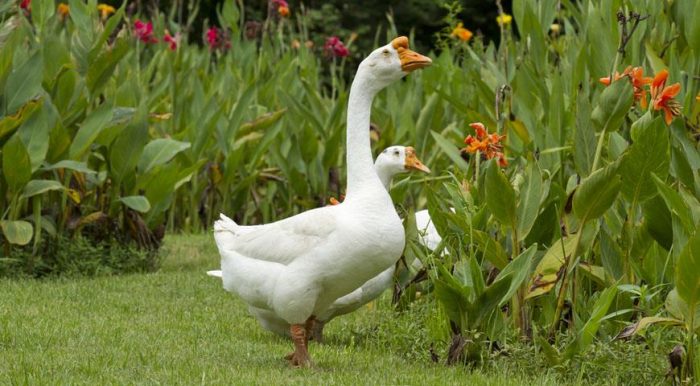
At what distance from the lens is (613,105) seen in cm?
Result: 470

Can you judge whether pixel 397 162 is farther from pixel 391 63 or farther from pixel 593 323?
pixel 593 323

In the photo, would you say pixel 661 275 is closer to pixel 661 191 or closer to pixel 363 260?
pixel 661 191

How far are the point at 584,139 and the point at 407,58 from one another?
2.64 ft

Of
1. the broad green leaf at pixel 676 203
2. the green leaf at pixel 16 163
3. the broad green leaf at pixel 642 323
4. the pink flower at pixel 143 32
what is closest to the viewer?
the broad green leaf at pixel 642 323

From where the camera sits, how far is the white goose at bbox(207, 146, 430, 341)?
5.58m

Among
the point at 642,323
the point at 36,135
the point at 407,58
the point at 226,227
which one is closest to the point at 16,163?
the point at 36,135

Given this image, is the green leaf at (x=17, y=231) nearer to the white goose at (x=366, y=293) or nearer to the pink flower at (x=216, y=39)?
the white goose at (x=366, y=293)

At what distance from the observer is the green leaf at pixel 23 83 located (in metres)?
7.18

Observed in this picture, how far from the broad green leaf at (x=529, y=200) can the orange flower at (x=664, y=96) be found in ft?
1.87

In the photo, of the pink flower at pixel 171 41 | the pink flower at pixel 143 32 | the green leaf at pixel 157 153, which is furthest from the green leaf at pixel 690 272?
the pink flower at pixel 171 41

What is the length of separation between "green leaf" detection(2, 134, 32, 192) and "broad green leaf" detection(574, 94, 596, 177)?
11.5 ft

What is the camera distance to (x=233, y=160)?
9750 millimetres

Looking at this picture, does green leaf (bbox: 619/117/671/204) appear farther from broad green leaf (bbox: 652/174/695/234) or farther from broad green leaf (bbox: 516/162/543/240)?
broad green leaf (bbox: 516/162/543/240)

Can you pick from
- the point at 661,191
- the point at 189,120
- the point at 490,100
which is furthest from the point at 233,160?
the point at 661,191
